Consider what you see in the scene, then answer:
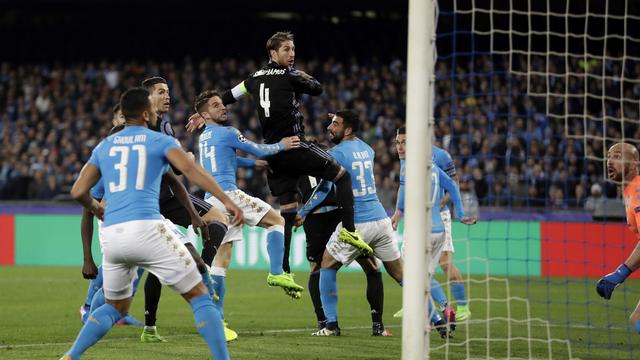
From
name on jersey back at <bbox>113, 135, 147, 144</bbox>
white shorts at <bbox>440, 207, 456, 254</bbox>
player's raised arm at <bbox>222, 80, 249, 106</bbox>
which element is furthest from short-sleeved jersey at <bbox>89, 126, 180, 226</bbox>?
white shorts at <bbox>440, 207, 456, 254</bbox>

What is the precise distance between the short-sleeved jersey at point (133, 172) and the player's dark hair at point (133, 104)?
0.19 m

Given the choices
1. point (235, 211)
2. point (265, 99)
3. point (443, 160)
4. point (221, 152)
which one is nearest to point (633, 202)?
point (443, 160)

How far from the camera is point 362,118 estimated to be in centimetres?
2802

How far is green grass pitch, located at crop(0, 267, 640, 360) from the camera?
9.19 meters

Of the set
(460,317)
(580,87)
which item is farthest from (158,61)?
(460,317)

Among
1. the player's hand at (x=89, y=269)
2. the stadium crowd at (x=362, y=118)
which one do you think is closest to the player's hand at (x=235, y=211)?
the player's hand at (x=89, y=269)

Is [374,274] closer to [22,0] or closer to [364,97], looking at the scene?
[364,97]

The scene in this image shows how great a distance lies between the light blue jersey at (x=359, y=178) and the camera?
10.8m

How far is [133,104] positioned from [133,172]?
1.64 feet

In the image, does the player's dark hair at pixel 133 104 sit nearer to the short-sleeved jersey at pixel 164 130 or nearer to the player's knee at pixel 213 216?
the short-sleeved jersey at pixel 164 130

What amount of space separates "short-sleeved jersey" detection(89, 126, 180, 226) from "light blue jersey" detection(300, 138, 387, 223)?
4.06 meters

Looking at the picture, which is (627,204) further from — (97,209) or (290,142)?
(97,209)

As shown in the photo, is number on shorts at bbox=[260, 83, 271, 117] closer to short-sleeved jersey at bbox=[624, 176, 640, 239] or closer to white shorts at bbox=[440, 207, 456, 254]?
white shorts at bbox=[440, 207, 456, 254]

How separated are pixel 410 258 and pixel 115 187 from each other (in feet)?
6.61
